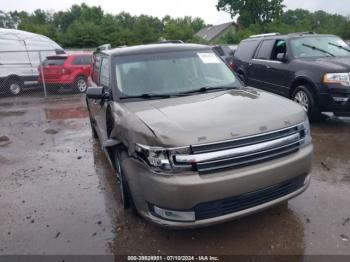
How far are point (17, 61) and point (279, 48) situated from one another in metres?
10.8

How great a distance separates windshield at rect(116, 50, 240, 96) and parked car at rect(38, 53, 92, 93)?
9885 millimetres

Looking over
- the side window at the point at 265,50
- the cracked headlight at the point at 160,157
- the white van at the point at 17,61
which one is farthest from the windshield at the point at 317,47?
the white van at the point at 17,61

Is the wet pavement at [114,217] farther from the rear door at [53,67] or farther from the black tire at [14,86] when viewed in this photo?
the black tire at [14,86]

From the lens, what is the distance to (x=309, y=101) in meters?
6.91

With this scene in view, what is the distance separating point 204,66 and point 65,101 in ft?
30.3

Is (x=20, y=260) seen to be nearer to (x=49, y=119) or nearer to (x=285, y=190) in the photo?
(x=285, y=190)

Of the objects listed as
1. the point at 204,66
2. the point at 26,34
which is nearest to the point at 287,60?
the point at 204,66

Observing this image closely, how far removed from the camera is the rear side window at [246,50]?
906 cm

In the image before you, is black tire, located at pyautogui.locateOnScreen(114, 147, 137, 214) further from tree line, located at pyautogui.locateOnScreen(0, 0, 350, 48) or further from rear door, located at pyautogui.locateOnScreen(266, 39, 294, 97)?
tree line, located at pyautogui.locateOnScreen(0, 0, 350, 48)

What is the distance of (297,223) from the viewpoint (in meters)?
3.57

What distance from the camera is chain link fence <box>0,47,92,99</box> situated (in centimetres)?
1366

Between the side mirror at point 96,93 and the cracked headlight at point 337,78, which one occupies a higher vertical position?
the side mirror at point 96,93

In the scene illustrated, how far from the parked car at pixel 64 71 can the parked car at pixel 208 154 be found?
10.6 metres

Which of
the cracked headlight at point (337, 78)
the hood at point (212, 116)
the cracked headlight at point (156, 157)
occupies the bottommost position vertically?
the cracked headlight at point (337, 78)
